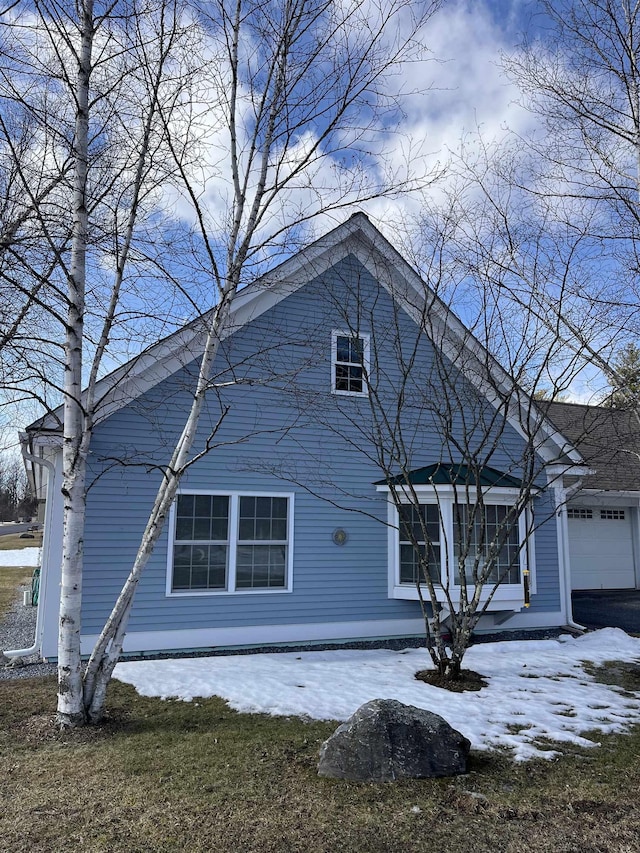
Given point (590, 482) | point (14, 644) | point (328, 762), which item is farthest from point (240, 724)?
point (590, 482)

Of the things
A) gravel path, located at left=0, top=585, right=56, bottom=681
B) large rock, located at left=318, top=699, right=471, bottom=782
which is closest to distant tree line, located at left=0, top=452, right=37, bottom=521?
gravel path, located at left=0, top=585, right=56, bottom=681

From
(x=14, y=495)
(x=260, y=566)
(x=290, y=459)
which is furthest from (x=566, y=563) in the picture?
(x=14, y=495)

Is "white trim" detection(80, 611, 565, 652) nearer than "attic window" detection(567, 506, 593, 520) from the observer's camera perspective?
Yes

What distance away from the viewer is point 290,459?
30.5ft

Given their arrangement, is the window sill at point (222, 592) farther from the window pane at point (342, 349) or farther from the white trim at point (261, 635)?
the window pane at point (342, 349)

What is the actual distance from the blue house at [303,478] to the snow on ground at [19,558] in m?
18.1

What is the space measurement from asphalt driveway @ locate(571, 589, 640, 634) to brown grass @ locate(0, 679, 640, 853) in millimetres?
6730

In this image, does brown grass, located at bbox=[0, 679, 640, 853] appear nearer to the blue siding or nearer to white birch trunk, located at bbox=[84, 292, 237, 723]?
white birch trunk, located at bbox=[84, 292, 237, 723]

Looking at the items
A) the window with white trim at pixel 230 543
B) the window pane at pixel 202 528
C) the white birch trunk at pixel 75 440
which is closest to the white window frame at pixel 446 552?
the window with white trim at pixel 230 543

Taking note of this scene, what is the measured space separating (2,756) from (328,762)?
253 centimetres

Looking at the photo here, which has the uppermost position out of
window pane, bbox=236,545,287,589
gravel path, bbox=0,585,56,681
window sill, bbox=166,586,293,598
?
window pane, bbox=236,545,287,589

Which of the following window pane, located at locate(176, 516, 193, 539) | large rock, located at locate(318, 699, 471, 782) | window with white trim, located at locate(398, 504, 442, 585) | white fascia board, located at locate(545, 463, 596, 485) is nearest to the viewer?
large rock, located at locate(318, 699, 471, 782)

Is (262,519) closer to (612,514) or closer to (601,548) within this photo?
(601,548)

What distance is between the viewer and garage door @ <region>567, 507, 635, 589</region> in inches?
612
